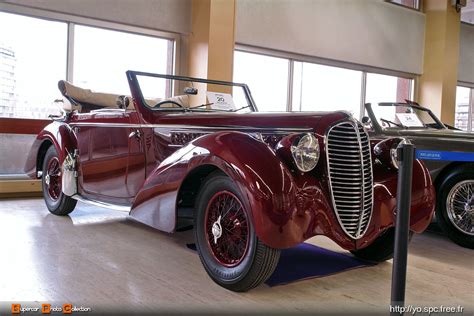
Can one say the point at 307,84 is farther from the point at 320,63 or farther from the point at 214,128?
the point at 214,128

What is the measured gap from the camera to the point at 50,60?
5980 mm

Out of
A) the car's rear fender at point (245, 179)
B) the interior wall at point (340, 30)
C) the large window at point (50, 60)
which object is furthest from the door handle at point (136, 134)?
the interior wall at point (340, 30)

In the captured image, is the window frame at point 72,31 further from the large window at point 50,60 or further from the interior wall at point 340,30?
the interior wall at point 340,30

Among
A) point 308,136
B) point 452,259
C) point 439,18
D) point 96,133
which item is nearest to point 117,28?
point 96,133

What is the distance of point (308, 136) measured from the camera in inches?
101

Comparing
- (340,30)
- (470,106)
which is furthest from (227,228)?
(470,106)

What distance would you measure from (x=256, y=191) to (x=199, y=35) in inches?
195

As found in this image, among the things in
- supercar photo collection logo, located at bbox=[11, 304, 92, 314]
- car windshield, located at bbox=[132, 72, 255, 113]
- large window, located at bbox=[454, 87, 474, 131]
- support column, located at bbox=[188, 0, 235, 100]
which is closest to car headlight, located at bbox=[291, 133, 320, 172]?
supercar photo collection logo, located at bbox=[11, 304, 92, 314]

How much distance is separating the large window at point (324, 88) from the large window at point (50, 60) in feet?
10.6

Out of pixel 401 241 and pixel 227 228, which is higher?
pixel 401 241

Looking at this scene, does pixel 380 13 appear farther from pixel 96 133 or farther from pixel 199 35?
pixel 96 133

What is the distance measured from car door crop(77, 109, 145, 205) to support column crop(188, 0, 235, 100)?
8.72 ft

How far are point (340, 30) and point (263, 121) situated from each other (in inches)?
261

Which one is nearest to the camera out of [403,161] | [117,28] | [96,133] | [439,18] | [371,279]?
[403,161]
